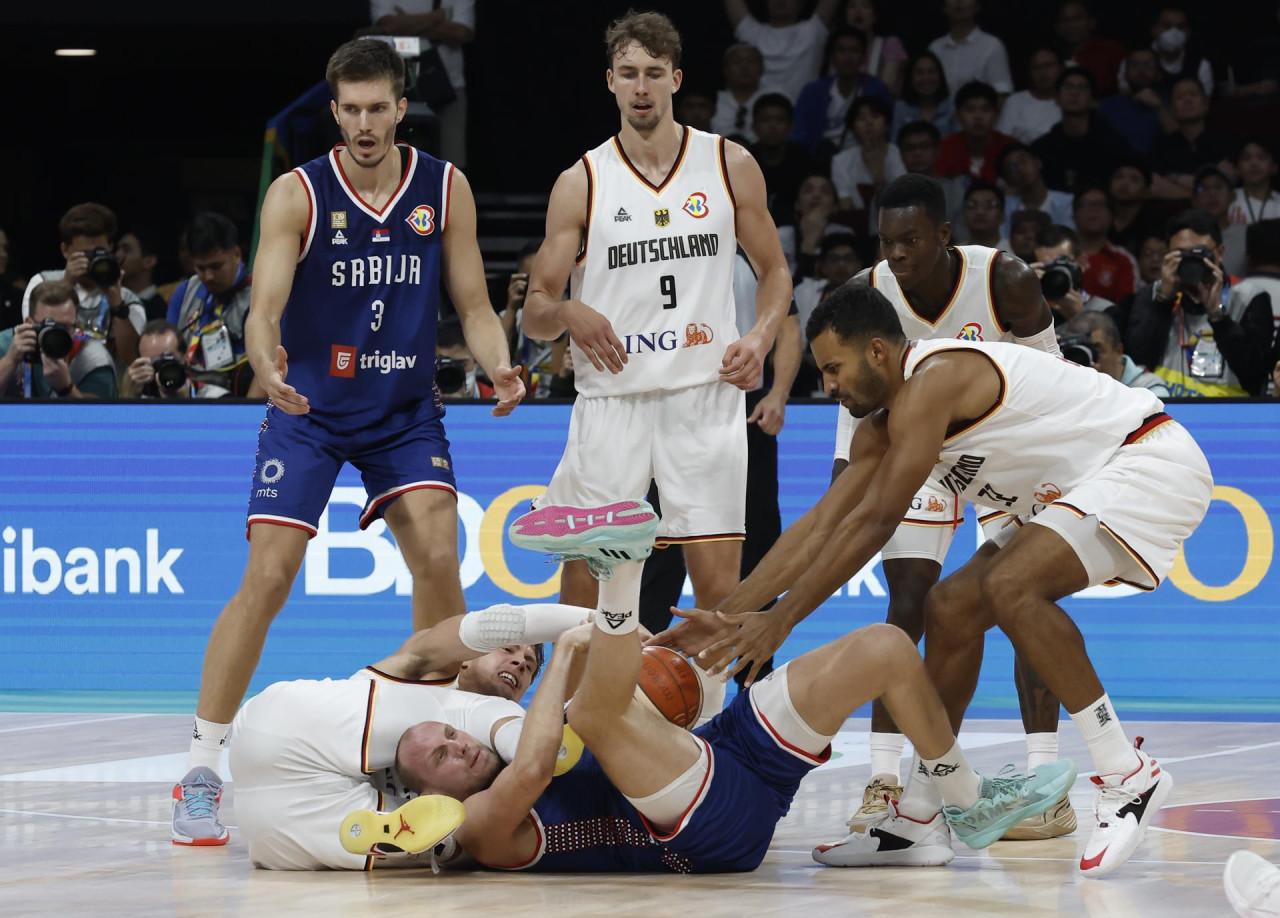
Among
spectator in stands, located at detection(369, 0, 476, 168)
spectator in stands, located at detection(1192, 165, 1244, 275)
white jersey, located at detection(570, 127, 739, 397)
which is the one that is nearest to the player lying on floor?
white jersey, located at detection(570, 127, 739, 397)

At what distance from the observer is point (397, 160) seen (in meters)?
6.27

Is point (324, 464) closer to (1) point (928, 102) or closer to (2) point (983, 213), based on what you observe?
(2) point (983, 213)

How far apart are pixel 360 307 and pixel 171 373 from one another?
3.33 meters

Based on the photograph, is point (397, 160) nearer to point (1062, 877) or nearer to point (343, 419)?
point (343, 419)

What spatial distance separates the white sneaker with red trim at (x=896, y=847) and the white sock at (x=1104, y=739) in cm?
49

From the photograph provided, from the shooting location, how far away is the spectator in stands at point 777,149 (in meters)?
12.3

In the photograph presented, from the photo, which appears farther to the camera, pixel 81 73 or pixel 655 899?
pixel 81 73

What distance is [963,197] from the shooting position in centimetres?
1195

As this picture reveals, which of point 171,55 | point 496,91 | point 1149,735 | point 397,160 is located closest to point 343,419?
point 397,160

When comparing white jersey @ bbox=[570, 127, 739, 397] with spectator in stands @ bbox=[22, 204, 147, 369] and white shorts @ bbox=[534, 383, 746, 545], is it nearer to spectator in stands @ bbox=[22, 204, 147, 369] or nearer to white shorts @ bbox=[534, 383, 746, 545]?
white shorts @ bbox=[534, 383, 746, 545]

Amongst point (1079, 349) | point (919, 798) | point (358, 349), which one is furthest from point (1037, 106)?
point (919, 798)

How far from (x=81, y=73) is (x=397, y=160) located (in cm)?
1024

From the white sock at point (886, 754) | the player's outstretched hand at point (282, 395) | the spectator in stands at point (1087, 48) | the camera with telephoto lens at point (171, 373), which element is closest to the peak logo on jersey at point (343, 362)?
the player's outstretched hand at point (282, 395)

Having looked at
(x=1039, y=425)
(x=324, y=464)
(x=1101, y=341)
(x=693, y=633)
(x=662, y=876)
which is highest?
(x=1101, y=341)
